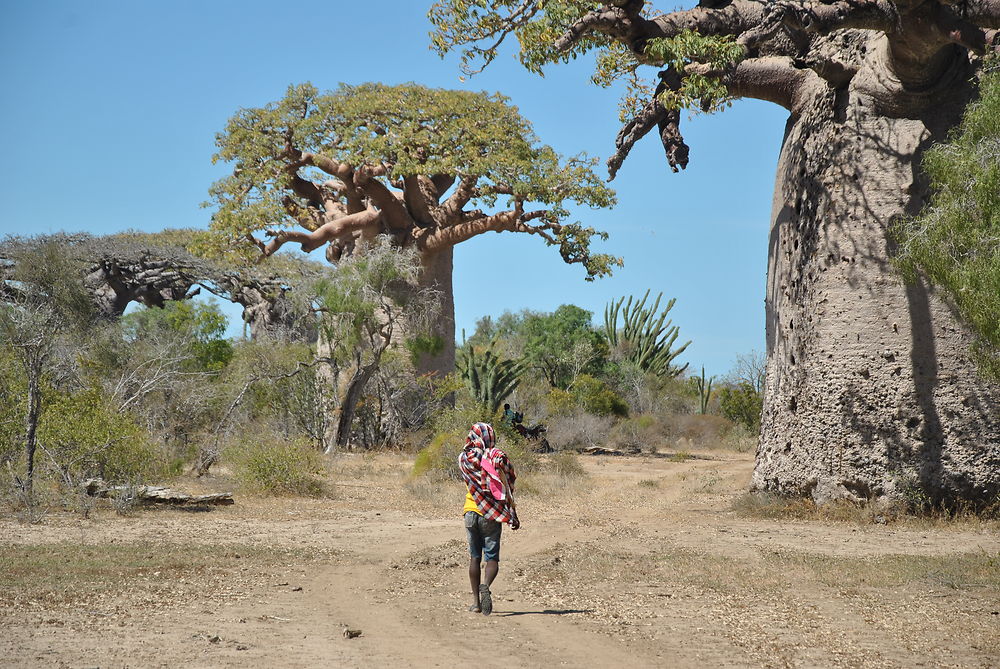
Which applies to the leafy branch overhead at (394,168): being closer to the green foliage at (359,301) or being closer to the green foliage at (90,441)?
the green foliage at (359,301)

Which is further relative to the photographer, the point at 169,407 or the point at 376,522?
the point at 169,407

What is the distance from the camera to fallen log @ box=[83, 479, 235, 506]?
31.6 feet

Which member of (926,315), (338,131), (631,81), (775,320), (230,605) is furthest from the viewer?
(338,131)

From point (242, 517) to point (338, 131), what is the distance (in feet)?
37.0

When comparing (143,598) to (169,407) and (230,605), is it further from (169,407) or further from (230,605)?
(169,407)

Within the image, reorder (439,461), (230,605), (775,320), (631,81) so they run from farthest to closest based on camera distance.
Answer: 1. (439,461)
2. (631,81)
3. (775,320)
4. (230,605)

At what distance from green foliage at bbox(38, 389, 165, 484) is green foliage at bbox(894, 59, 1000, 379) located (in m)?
7.48

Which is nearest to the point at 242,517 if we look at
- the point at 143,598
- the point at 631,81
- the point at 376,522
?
the point at 376,522

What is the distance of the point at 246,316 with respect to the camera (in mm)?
30969

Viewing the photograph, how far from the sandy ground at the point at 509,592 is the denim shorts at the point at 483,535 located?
1.19ft

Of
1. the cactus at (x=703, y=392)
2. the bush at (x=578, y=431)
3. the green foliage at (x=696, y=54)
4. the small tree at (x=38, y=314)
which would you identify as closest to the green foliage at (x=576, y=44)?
the green foliage at (x=696, y=54)

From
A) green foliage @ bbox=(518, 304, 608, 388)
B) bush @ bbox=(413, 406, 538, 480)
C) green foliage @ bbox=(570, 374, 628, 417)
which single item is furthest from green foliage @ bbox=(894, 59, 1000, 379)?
green foliage @ bbox=(518, 304, 608, 388)

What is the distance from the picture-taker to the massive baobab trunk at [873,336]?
8.98 meters

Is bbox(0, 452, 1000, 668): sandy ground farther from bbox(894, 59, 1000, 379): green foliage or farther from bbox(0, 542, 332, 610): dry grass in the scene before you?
bbox(894, 59, 1000, 379): green foliage
